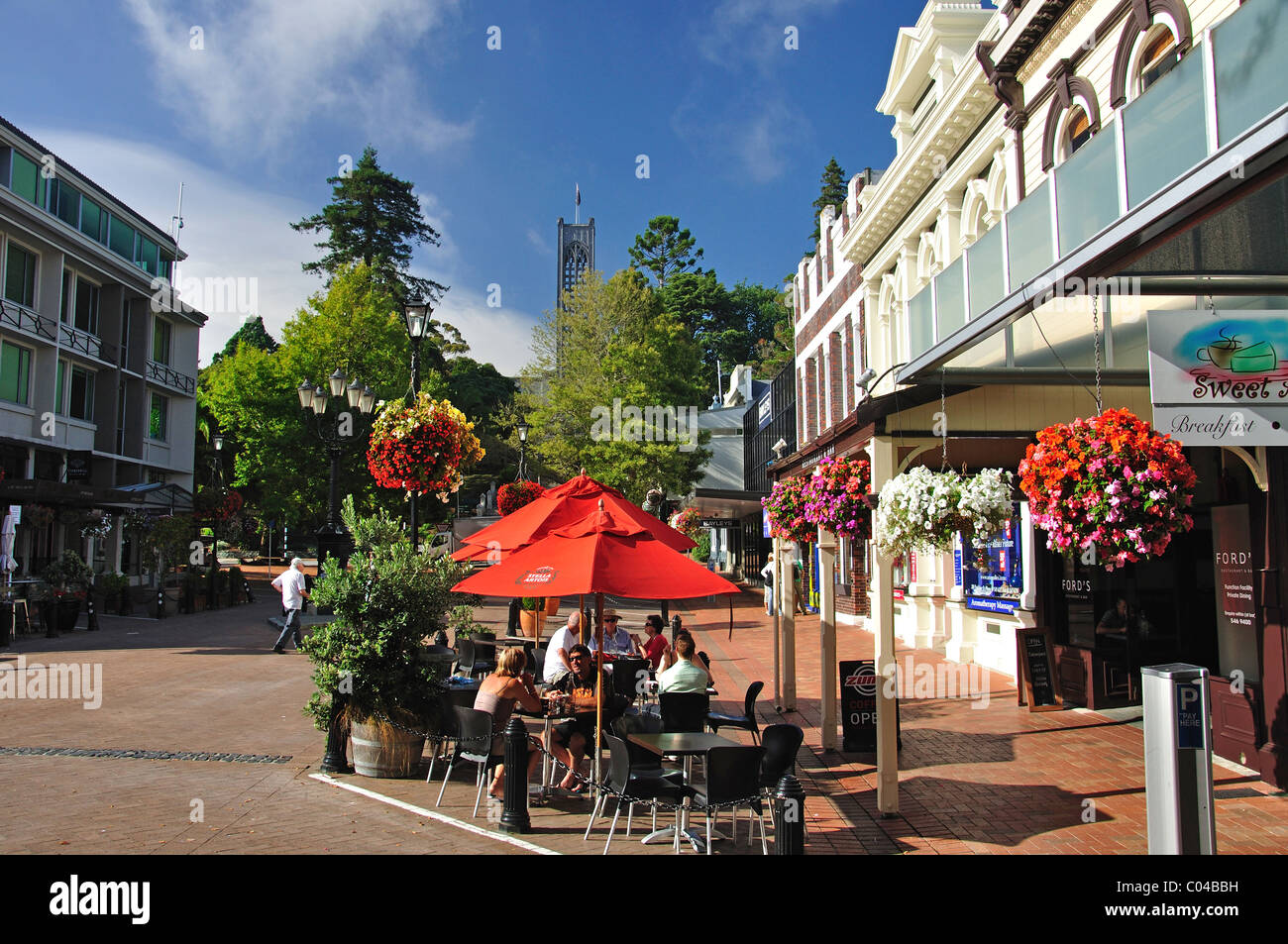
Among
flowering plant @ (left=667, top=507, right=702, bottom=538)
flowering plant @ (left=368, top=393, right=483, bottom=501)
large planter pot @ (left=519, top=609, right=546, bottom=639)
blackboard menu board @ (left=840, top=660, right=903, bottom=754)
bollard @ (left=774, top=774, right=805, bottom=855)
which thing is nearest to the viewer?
bollard @ (left=774, top=774, right=805, bottom=855)

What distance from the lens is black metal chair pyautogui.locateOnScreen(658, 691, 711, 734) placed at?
7.72m

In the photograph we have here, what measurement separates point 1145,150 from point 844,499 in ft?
13.5

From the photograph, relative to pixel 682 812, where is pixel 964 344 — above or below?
above

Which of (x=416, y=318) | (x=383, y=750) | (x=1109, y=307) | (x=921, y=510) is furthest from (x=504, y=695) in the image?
(x=416, y=318)

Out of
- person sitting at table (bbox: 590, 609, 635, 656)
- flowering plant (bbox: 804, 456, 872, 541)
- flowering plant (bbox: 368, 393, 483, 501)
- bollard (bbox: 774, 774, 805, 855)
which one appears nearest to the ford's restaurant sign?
flowering plant (bbox: 804, 456, 872, 541)

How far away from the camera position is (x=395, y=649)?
780cm

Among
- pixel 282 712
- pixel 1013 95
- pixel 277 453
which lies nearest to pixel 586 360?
pixel 277 453

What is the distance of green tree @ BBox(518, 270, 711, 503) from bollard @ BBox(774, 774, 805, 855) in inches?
995

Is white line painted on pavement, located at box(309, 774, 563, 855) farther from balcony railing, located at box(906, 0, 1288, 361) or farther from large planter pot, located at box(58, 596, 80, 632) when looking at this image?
large planter pot, located at box(58, 596, 80, 632)

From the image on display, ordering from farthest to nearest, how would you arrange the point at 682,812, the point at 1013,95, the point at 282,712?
the point at 1013,95 < the point at 282,712 < the point at 682,812
